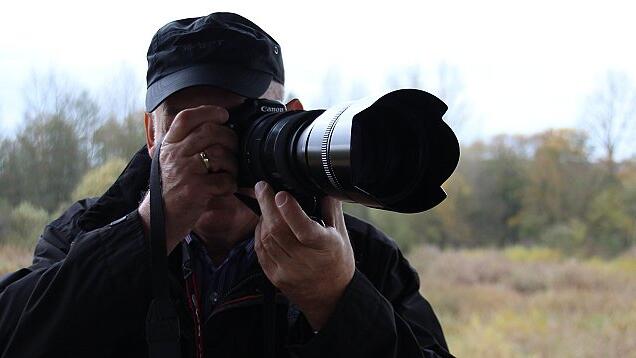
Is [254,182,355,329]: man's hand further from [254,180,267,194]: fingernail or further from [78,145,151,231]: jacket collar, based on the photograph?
[78,145,151,231]: jacket collar

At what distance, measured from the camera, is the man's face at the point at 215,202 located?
0.96m

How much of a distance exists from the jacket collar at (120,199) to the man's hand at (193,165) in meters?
0.19

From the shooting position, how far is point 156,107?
984 millimetres

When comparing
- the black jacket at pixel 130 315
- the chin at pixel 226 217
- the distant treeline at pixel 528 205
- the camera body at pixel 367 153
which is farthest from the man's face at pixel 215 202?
the distant treeline at pixel 528 205

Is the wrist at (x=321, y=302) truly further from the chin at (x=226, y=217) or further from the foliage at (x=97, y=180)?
the foliage at (x=97, y=180)

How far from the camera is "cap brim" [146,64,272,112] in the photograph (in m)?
0.95

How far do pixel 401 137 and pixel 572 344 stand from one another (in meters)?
1.46

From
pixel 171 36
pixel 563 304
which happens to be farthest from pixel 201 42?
pixel 563 304

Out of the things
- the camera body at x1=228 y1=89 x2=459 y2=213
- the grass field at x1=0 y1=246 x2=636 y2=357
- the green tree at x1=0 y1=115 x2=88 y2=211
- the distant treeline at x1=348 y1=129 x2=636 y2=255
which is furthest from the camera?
the distant treeline at x1=348 y1=129 x2=636 y2=255

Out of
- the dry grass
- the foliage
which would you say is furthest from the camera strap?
the dry grass

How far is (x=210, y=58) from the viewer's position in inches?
38.1

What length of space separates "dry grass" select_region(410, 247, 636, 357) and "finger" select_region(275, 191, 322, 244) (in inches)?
52.2

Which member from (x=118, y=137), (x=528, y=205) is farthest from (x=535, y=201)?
(x=118, y=137)

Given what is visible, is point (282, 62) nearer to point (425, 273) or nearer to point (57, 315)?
point (57, 315)
